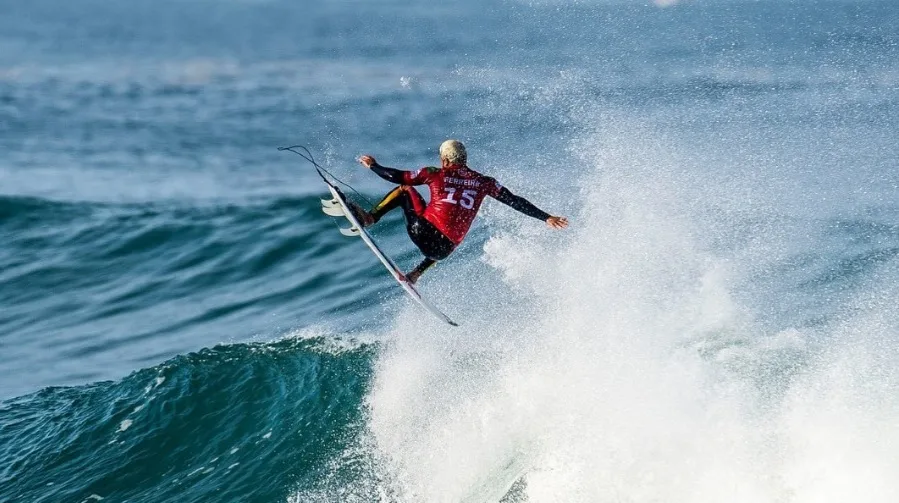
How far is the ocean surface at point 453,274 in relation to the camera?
Result: 8.68 m

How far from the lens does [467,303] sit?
13.6 m

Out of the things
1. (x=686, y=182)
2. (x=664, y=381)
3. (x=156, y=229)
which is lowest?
(x=664, y=381)

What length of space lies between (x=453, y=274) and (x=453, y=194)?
243 inches

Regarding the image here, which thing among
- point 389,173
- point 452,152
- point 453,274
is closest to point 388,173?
point 389,173

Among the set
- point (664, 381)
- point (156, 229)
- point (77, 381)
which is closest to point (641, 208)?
point (664, 381)

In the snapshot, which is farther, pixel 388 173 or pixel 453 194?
pixel 453 194

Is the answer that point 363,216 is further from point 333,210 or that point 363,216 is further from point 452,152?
point 452,152

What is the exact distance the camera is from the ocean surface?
8.68m

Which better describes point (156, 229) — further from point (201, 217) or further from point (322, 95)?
point (322, 95)

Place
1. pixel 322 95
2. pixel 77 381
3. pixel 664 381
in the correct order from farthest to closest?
pixel 322 95 → pixel 77 381 → pixel 664 381

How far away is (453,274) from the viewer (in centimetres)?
1559

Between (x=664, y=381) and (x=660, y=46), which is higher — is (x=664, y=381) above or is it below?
below

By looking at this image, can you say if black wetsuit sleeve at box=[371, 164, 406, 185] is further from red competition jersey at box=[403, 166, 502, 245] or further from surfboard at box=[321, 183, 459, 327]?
surfboard at box=[321, 183, 459, 327]

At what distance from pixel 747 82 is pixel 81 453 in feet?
93.7
